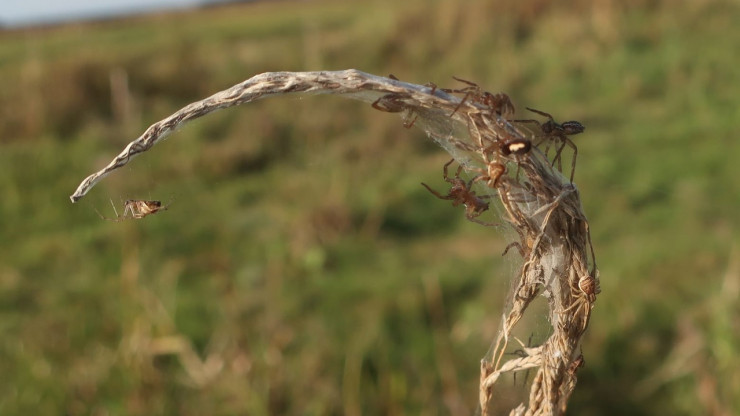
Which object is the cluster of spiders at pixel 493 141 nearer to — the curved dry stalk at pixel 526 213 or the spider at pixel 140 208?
the curved dry stalk at pixel 526 213

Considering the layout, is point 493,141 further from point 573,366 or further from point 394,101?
point 573,366

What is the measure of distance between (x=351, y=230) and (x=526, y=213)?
524 centimetres

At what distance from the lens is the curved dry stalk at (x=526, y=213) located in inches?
24.3

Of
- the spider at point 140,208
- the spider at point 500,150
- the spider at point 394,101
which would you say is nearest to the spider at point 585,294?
the spider at point 500,150

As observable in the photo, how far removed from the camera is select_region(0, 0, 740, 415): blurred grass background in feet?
11.8

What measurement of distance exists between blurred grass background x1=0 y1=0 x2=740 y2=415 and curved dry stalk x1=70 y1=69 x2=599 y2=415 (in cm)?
13

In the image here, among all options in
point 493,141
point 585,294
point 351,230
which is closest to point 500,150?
point 493,141

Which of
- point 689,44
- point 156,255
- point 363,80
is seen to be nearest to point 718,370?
point 363,80

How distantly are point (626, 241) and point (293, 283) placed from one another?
2.30 m

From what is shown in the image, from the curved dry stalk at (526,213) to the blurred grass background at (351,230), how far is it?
13 centimetres

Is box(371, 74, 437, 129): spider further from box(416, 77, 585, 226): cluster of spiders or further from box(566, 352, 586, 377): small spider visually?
box(566, 352, 586, 377): small spider

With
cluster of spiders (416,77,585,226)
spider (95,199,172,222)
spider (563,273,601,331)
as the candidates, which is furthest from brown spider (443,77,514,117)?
spider (95,199,172,222)

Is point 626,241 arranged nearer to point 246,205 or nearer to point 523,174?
point 246,205

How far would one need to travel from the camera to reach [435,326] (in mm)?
4410
